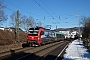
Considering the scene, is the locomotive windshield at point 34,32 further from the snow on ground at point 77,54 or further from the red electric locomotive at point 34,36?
the snow on ground at point 77,54

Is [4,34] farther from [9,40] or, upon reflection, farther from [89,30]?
[89,30]

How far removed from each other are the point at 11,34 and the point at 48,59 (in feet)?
79.2

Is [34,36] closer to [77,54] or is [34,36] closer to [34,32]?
[34,32]

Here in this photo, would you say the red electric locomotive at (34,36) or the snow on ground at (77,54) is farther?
the red electric locomotive at (34,36)

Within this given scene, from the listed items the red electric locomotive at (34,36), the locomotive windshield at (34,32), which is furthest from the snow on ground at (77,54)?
the locomotive windshield at (34,32)

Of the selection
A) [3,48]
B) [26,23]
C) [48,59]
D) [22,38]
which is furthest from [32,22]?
[48,59]

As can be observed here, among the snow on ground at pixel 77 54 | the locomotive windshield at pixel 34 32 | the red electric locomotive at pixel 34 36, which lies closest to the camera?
the snow on ground at pixel 77 54

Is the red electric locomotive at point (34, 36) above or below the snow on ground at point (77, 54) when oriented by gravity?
above

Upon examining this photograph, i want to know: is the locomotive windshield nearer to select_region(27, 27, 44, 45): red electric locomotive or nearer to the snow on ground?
select_region(27, 27, 44, 45): red electric locomotive

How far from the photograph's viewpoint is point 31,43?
33375mm

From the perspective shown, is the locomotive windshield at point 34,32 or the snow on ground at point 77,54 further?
the locomotive windshield at point 34,32

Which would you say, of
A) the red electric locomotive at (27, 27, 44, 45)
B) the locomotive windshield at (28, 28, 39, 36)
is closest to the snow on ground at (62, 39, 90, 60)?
the red electric locomotive at (27, 27, 44, 45)

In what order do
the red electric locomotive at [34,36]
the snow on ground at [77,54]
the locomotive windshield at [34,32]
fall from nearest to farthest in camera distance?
1. the snow on ground at [77,54]
2. the red electric locomotive at [34,36]
3. the locomotive windshield at [34,32]

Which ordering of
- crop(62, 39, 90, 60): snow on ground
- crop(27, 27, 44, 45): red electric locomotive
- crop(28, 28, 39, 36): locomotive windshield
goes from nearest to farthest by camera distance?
1. crop(62, 39, 90, 60): snow on ground
2. crop(27, 27, 44, 45): red electric locomotive
3. crop(28, 28, 39, 36): locomotive windshield
